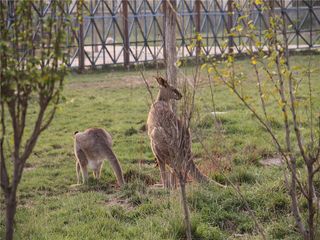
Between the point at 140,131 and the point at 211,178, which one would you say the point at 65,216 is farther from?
Result: the point at 140,131

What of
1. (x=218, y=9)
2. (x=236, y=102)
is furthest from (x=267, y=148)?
(x=218, y=9)

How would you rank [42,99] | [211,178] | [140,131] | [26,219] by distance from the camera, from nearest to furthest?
[42,99]
[26,219]
[211,178]
[140,131]

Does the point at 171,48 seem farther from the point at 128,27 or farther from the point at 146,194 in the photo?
the point at 128,27

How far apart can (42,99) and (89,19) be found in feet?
61.5

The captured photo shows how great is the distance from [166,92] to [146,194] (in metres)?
1.55

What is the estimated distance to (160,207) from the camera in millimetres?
6941

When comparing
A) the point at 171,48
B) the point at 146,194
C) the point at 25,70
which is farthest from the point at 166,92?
the point at 25,70

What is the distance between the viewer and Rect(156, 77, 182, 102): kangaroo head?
7432 mm

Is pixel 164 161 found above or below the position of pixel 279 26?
below

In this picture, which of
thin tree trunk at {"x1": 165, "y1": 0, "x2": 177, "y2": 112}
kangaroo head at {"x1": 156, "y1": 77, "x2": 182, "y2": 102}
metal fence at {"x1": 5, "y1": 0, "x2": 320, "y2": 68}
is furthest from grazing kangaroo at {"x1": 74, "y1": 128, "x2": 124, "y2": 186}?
metal fence at {"x1": 5, "y1": 0, "x2": 320, "y2": 68}

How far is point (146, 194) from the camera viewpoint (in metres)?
7.58

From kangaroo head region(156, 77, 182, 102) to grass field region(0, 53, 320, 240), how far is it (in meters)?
0.30

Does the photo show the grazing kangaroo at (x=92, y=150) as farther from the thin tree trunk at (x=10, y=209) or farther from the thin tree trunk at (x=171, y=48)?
the thin tree trunk at (x=10, y=209)

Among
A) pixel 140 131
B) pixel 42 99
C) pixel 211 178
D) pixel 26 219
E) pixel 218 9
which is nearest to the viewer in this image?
pixel 42 99
